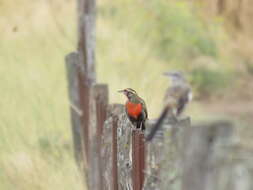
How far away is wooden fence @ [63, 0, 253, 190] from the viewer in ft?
2.92

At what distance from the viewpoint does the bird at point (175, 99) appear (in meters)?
1.61

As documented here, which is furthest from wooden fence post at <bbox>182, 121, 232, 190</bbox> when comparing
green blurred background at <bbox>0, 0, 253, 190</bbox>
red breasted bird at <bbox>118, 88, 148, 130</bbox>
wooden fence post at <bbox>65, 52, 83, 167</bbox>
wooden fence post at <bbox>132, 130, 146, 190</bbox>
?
wooden fence post at <bbox>65, 52, 83, 167</bbox>

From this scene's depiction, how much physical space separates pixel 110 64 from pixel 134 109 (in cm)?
482

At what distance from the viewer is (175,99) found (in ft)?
6.40

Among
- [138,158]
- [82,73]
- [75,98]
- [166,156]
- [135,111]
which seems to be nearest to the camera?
[166,156]

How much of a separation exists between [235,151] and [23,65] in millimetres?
6123

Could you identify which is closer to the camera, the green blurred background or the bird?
the bird

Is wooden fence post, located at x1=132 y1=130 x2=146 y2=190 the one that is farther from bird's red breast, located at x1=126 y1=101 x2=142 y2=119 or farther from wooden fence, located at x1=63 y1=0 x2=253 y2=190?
bird's red breast, located at x1=126 y1=101 x2=142 y2=119

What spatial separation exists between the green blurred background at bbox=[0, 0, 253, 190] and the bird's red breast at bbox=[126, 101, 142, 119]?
0.92 metres

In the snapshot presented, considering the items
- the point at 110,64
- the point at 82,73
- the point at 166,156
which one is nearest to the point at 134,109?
the point at 166,156

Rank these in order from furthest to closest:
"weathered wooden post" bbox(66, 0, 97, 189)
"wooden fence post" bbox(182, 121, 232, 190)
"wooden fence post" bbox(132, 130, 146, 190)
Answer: "weathered wooden post" bbox(66, 0, 97, 189), "wooden fence post" bbox(132, 130, 146, 190), "wooden fence post" bbox(182, 121, 232, 190)

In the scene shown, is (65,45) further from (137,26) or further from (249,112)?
(249,112)

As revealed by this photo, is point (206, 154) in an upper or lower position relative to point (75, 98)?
lower

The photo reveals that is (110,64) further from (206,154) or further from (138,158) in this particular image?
(206,154)
